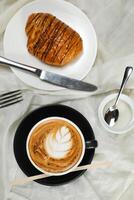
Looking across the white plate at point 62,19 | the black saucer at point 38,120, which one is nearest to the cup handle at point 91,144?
the black saucer at point 38,120

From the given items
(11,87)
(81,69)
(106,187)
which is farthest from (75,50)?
(106,187)

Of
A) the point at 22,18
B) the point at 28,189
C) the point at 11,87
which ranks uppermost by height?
the point at 22,18

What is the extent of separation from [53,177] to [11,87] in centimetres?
19

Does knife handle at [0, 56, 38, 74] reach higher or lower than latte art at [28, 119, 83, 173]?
higher

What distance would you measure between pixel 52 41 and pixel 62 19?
0.06 meters

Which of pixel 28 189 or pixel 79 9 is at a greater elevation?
pixel 79 9

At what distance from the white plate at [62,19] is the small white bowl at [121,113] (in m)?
0.07

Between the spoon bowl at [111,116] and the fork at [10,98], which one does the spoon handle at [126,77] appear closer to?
the spoon bowl at [111,116]

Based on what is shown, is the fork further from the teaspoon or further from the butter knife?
the teaspoon

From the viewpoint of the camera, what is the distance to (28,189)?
2.84ft

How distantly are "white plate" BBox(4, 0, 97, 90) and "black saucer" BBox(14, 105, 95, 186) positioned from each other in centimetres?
4

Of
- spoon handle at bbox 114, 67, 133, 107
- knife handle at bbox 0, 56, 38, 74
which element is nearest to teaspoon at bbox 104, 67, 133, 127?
spoon handle at bbox 114, 67, 133, 107

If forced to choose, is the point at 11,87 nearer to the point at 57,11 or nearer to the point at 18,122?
the point at 18,122

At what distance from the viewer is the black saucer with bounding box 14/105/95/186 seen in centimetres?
85
